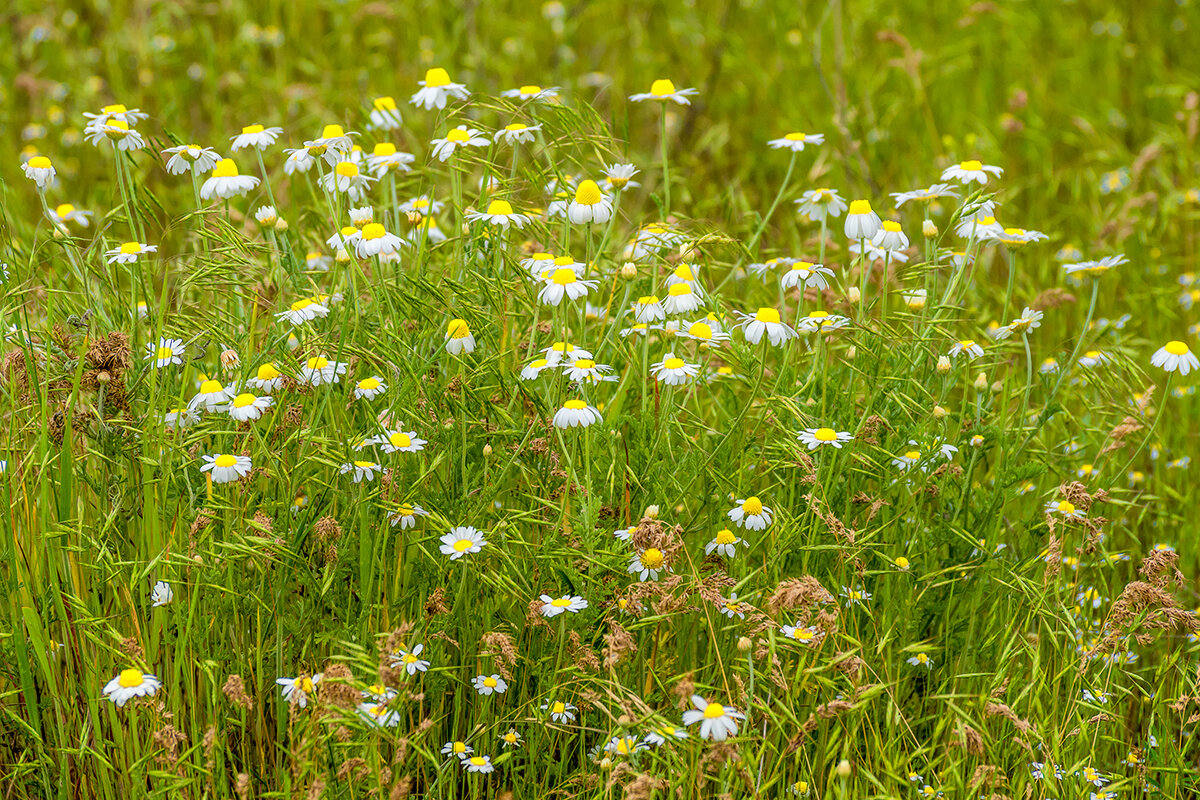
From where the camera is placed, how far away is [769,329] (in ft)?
6.63

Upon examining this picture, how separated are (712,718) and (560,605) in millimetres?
361

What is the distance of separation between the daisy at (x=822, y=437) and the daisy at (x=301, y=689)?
894 millimetres

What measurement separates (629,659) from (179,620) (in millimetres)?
735

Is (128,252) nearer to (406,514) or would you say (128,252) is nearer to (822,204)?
(406,514)

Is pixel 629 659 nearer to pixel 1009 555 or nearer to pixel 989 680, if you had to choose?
pixel 989 680

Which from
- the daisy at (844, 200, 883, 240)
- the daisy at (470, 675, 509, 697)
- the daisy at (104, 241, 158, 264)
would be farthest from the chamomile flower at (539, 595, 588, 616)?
the daisy at (104, 241, 158, 264)

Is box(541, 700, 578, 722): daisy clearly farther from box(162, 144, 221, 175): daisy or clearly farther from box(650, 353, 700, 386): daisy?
box(162, 144, 221, 175): daisy

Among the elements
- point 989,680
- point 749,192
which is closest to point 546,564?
point 989,680

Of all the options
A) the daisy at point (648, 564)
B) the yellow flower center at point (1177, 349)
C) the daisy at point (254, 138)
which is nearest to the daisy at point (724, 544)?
the daisy at point (648, 564)

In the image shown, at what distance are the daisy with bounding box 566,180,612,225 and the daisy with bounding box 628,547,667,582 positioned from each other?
631 millimetres

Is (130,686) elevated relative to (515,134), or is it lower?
lower

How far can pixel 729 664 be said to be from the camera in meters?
2.00

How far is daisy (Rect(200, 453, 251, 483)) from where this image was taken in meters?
1.85

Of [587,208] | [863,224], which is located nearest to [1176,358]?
[863,224]
